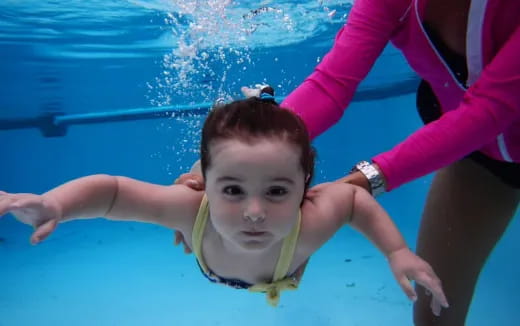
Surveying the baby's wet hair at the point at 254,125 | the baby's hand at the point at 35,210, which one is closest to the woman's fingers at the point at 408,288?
the baby's wet hair at the point at 254,125

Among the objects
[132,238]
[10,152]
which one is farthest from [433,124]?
[10,152]

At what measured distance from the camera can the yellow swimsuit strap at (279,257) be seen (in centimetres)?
243

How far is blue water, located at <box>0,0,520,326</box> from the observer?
255 inches

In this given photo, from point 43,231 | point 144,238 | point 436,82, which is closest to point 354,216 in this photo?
point 436,82

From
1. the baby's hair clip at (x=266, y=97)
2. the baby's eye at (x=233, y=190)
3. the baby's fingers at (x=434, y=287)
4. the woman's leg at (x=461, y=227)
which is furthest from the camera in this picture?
the woman's leg at (x=461, y=227)

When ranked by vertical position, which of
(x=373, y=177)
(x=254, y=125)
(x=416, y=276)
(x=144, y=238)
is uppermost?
(x=254, y=125)

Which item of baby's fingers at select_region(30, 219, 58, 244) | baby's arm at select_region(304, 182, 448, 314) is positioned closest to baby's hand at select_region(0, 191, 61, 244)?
baby's fingers at select_region(30, 219, 58, 244)

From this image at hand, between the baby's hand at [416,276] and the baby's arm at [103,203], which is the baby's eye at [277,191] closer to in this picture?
the baby's arm at [103,203]

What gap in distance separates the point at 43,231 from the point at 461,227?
2479mm

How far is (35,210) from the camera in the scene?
1.79m

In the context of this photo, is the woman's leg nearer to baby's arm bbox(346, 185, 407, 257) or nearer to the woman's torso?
the woman's torso

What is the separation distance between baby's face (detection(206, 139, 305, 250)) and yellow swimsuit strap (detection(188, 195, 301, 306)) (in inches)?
11.8

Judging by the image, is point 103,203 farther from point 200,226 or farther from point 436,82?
point 436,82

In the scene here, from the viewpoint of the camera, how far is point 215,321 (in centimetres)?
622
